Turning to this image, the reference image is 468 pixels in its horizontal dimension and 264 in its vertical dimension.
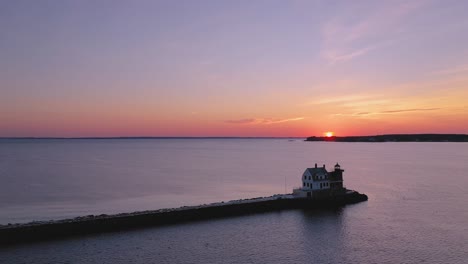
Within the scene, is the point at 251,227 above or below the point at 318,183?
below

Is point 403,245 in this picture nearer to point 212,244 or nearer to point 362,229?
point 362,229

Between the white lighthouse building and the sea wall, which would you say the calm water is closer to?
the sea wall

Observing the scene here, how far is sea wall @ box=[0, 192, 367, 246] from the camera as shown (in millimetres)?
35094

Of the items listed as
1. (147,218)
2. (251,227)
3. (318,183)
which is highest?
(318,183)

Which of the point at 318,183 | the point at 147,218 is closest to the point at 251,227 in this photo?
the point at 147,218

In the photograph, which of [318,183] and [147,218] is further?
[318,183]

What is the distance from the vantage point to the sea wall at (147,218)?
115ft

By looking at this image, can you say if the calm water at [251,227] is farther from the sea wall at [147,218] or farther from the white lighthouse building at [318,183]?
the white lighthouse building at [318,183]

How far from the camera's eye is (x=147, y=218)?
41.0 meters

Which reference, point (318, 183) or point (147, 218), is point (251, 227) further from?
point (318, 183)

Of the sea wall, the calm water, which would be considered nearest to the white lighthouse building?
the sea wall

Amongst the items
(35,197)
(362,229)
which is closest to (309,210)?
(362,229)

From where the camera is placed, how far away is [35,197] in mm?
58031

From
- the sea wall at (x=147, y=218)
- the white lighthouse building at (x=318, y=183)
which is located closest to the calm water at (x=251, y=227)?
the sea wall at (x=147, y=218)
